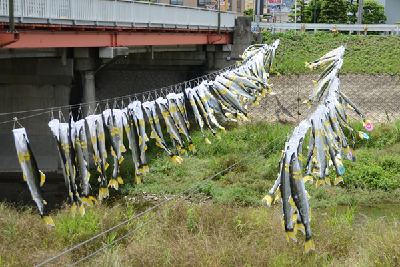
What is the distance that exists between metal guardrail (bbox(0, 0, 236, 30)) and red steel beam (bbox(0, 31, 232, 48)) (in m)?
0.51

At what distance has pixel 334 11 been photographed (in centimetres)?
4838

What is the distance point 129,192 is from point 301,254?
10.2m

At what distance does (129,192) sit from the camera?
2091 centimetres

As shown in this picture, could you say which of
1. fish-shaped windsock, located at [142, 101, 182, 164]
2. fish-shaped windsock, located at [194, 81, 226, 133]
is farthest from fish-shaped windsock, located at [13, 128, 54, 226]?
fish-shaped windsock, located at [194, 81, 226, 133]

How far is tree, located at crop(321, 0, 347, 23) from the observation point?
48062mm

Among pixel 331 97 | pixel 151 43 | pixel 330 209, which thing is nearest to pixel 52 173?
pixel 151 43

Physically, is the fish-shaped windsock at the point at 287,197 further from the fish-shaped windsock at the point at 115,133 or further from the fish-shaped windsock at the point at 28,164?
the fish-shaped windsock at the point at 28,164

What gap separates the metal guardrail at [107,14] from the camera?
51.4 ft

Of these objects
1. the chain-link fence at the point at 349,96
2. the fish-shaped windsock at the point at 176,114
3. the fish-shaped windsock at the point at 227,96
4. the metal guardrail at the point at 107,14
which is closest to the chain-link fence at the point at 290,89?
the chain-link fence at the point at 349,96

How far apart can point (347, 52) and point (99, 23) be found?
22306 millimetres

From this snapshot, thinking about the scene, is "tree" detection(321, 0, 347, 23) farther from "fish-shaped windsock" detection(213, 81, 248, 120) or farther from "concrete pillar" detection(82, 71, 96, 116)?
"fish-shaped windsock" detection(213, 81, 248, 120)

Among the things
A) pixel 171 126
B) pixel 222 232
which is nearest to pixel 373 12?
pixel 171 126

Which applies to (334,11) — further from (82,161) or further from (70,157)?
(70,157)

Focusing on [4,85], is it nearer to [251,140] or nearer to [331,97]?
[251,140]
